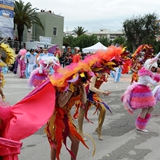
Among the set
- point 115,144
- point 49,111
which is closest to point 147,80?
point 115,144

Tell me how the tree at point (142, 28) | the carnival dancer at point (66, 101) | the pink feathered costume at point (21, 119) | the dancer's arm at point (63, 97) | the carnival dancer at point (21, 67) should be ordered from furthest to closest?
the tree at point (142, 28), the carnival dancer at point (21, 67), the dancer's arm at point (63, 97), the carnival dancer at point (66, 101), the pink feathered costume at point (21, 119)

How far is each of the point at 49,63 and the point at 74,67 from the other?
4.66 m

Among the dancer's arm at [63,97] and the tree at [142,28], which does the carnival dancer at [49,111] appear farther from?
the tree at [142,28]

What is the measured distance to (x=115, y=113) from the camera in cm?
713

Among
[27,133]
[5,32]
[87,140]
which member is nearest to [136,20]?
[5,32]

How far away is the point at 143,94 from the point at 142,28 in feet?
115

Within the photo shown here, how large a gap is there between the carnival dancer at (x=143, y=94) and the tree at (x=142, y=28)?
113 ft

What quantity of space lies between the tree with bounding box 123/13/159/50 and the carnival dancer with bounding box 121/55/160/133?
3444cm

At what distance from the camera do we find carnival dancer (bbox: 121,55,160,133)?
203 inches

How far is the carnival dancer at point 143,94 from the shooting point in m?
5.15

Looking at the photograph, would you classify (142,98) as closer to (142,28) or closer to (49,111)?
(49,111)

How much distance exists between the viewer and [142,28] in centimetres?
3828

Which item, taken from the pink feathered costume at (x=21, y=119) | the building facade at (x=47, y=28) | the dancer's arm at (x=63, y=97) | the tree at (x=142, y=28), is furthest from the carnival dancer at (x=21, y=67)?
the tree at (x=142, y=28)

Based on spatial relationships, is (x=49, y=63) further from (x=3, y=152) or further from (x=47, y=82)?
(x=3, y=152)
